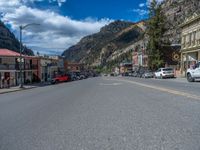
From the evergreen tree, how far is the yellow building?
1202 cm

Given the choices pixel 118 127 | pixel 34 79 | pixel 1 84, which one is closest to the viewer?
pixel 118 127

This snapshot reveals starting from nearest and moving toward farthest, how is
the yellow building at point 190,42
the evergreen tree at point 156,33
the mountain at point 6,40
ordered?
1. the yellow building at point 190,42
2. the evergreen tree at point 156,33
3. the mountain at point 6,40

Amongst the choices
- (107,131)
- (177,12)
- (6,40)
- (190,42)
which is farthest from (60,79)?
(177,12)

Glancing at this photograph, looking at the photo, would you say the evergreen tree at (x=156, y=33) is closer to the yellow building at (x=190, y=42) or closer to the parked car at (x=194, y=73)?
the yellow building at (x=190, y=42)

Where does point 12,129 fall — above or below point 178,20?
below

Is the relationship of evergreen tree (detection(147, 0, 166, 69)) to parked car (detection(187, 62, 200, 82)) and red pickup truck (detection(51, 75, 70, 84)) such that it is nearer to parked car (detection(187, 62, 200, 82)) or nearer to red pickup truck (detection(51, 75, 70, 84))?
red pickup truck (detection(51, 75, 70, 84))

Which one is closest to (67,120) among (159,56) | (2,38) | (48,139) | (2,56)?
(48,139)

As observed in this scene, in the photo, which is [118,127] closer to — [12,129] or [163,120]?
[163,120]

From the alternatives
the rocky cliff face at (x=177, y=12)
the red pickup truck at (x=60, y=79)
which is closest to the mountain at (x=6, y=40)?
the red pickup truck at (x=60, y=79)

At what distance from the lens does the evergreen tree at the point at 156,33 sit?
75625mm

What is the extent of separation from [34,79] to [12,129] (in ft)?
241

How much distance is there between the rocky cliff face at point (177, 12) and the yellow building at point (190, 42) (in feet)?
161

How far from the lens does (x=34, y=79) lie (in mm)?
80938

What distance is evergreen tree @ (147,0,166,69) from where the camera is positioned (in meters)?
75.6
